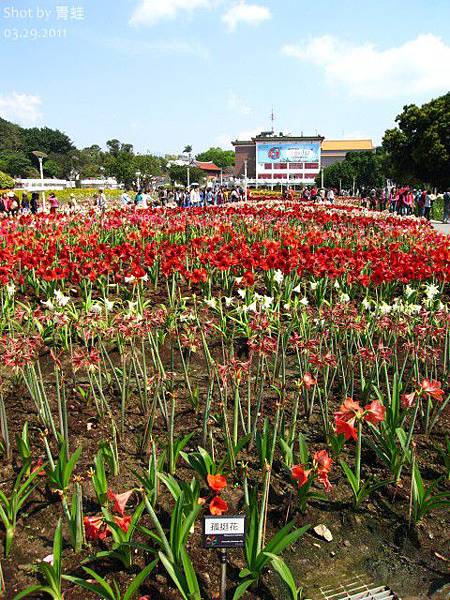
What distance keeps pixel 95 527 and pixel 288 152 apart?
425 feet

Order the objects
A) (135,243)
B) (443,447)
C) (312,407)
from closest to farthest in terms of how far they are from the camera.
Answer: (443,447) → (312,407) → (135,243)

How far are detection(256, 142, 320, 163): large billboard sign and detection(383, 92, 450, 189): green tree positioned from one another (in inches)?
3252

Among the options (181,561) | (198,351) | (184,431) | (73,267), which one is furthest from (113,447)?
(73,267)

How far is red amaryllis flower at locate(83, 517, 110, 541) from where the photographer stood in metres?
2.48

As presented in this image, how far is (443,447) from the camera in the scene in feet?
12.3

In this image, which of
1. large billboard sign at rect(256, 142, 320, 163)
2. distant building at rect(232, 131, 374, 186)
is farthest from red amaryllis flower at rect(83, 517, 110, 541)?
large billboard sign at rect(256, 142, 320, 163)

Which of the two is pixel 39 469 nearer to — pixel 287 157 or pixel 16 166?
pixel 16 166

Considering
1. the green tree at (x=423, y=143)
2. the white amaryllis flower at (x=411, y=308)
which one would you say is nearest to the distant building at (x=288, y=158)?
the green tree at (x=423, y=143)

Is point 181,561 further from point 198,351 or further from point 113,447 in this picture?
point 198,351

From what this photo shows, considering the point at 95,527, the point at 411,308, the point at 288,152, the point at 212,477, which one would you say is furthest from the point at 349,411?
the point at 288,152

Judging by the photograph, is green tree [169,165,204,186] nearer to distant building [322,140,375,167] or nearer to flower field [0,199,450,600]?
distant building [322,140,375,167]

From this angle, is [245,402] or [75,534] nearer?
[75,534]

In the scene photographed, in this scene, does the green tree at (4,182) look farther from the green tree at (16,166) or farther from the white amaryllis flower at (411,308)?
the white amaryllis flower at (411,308)

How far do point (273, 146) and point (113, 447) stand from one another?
12937 cm
